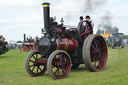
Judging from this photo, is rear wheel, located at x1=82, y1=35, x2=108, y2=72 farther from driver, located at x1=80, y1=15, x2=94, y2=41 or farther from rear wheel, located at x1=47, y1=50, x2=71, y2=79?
rear wheel, located at x1=47, y1=50, x2=71, y2=79

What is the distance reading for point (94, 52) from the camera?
7.12 m

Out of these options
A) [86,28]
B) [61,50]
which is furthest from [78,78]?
[86,28]

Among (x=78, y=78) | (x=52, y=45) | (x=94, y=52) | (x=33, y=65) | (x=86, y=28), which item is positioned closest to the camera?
(x=78, y=78)

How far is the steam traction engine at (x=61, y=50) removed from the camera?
5961 mm

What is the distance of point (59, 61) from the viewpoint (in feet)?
19.8

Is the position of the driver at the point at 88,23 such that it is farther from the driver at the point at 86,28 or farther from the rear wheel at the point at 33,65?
the rear wheel at the point at 33,65

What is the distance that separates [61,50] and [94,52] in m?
1.64

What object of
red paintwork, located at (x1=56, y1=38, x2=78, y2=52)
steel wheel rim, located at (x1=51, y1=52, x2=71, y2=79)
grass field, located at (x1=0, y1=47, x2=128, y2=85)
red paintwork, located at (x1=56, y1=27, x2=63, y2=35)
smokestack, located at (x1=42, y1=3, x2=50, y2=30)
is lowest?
grass field, located at (x1=0, y1=47, x2=128, y2=85)

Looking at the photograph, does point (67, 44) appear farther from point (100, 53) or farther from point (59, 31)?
point (100, 53)

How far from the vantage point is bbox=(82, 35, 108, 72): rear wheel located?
21.5ft

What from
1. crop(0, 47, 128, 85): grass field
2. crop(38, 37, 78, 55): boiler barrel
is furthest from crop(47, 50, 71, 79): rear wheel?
crop(38, 37, 78, 55): boiler barrel

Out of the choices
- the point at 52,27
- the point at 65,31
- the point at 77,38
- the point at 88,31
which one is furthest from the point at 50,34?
the point at 88,31

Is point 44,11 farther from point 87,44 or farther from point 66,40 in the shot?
point 87,44

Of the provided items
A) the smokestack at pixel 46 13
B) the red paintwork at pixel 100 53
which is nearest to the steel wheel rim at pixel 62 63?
the smokestack at pixel 46 13
